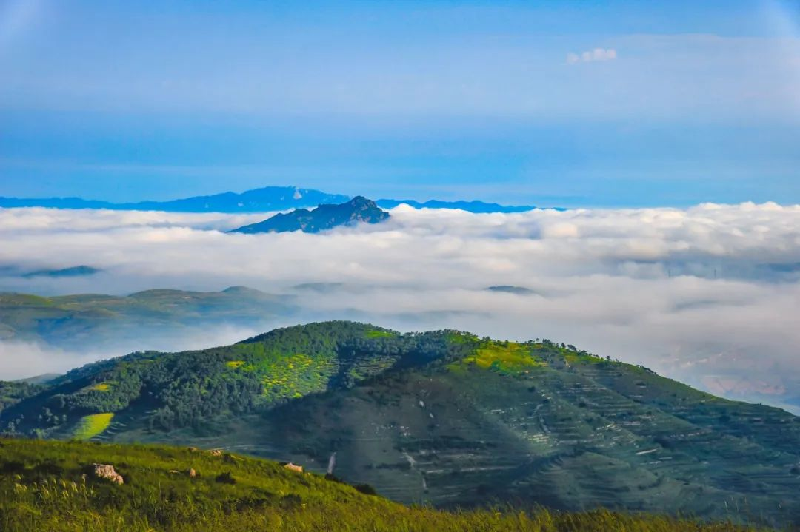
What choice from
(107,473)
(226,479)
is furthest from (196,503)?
(226,479)

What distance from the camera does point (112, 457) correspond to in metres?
42.4

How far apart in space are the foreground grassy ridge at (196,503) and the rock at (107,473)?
16.2 inches

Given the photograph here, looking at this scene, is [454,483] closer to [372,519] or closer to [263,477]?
[263,477]

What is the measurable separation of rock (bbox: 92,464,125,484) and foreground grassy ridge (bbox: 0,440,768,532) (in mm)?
413

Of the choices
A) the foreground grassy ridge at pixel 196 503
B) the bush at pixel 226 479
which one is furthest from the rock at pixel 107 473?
the bush at pixel 226 479

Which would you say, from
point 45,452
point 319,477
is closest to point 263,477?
point 319,477

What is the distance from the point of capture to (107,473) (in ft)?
112

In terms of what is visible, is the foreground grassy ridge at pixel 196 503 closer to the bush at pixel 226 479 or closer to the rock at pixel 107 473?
the bush at pixel 226 479

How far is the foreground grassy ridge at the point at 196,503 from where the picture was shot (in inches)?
779

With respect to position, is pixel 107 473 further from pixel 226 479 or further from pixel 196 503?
pixel 226 479

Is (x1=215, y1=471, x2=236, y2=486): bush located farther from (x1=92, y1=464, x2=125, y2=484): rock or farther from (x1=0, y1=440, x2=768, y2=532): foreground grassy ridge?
(x1=92, y1=464, x2=125, y2=484): rock

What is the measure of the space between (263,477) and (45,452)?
1296cm

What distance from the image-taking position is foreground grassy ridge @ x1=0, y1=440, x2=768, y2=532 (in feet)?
65.0

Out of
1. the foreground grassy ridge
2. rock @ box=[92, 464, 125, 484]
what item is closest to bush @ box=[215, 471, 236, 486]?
the foreground grassy ridge
